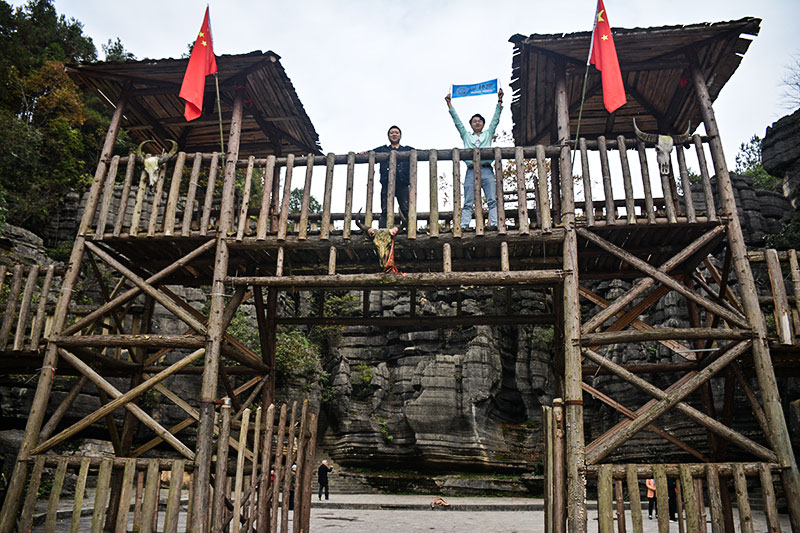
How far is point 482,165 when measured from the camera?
9148 mm

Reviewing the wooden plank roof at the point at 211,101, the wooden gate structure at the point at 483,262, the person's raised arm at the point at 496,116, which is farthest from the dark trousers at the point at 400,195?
the wooden plank roof at the point at 211,101

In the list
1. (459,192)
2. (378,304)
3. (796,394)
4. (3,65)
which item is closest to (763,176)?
(796,394)

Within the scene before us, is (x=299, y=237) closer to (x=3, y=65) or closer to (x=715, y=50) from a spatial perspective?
(x=715, y=50)

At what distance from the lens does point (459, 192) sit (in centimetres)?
805

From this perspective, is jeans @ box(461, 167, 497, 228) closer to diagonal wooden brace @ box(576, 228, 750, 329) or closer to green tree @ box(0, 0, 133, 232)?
diagonal wooden brace @ box(576, 228, 750, 329)

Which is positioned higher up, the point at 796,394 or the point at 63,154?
the point at 63,154

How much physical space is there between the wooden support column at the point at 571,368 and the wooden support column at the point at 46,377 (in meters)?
6.75

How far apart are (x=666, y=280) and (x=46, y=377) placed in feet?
27.9

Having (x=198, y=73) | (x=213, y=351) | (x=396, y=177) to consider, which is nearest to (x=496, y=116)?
(x=396, y=177)

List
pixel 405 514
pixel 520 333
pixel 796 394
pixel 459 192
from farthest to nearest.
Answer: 1. pixel 520 333
2. pixel 796 394
3. pixel 405 514
4. pixel 459 192

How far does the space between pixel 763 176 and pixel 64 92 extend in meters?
34.7

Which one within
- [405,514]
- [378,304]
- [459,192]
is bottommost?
[405,514]

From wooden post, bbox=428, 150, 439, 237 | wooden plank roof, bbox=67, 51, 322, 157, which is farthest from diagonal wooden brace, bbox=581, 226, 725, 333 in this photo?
Answer: wooden plank roof, bbox=67, 51, 322, 157

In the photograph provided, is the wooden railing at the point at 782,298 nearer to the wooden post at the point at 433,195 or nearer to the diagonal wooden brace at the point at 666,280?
the diagonal wooden brace at the point at 666,280
